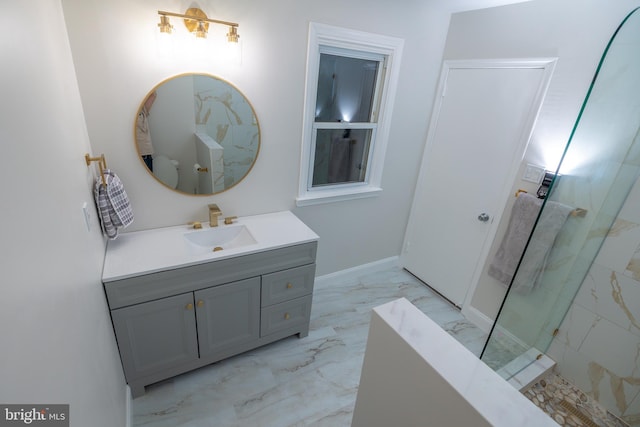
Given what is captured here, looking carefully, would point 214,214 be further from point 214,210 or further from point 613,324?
point 613,324

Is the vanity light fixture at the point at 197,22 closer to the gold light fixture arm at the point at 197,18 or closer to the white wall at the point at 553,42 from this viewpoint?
the gold light fixture arm at the point at 197,18

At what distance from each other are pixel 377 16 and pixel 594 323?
253cm

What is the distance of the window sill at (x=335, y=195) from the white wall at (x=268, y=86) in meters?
0.06

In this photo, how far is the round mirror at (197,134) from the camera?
5.76ft

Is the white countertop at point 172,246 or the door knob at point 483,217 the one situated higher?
the door knob at point 483,217

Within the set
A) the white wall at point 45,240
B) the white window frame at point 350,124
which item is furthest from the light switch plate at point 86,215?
the white window frame at point 350,124

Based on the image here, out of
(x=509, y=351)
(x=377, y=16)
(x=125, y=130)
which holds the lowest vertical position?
(x=509, y=351)

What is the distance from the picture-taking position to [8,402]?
0.53m

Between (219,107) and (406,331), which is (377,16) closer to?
(219,107)

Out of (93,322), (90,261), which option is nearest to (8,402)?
(93,322)

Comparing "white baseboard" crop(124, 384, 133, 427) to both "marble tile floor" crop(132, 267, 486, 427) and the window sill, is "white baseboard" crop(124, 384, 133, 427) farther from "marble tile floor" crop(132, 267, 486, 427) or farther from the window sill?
the window sill

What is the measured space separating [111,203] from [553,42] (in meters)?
2.82

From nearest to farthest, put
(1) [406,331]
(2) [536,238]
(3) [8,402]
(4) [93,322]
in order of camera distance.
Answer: (3) [8,402], (1) [406,331], (4) [93,322], (2) [536,238]
